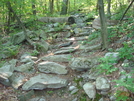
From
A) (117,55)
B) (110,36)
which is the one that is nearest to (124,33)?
(110,36)

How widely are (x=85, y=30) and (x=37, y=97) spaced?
7393mm

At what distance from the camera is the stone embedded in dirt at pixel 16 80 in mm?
5129

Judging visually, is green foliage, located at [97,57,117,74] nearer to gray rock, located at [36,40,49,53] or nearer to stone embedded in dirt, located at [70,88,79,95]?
stone embedded in dirt, located at [70,88,79,95]

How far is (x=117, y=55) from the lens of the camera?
501 centimetres

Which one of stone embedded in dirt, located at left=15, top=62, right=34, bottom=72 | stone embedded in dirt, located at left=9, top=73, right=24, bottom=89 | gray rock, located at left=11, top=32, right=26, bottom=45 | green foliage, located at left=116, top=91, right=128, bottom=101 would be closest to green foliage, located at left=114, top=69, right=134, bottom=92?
green foliage, located at left=116, top=91, right=128, bottom=101

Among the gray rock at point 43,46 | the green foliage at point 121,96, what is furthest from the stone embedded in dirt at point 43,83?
the gray rock at point 43,46

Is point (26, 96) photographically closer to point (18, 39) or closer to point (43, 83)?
point (43, 83)

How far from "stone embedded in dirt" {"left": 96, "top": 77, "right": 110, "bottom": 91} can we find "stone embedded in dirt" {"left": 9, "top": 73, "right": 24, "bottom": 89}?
3.07 m

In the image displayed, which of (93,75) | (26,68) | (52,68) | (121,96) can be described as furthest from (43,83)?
(121,96)

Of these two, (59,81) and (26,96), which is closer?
(26,96)

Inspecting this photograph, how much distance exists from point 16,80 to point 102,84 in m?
3.51

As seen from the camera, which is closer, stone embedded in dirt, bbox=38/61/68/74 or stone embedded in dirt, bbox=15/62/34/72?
stone embedded in dirt, bbox=38/61/68/74

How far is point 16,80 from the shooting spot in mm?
5445

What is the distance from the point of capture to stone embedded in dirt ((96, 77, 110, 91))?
13.3 feet
